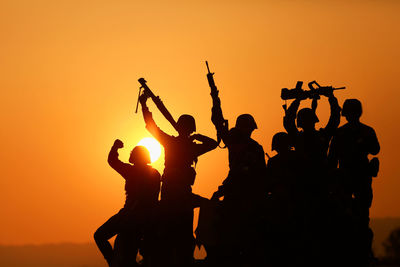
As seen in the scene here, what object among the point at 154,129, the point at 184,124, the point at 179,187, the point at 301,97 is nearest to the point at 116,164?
the point at 154,129

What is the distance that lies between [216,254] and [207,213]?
37.0 inches

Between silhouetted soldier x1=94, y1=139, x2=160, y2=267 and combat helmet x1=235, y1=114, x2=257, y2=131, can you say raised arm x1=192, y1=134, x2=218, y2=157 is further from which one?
silhouetted soldier x1=94, y1=139, x2=160, y2=267

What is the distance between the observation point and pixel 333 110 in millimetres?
23000

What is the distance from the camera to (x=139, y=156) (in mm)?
22266

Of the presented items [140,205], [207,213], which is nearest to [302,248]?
[207,213]

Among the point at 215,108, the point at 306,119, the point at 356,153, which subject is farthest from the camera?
the point at 215,108

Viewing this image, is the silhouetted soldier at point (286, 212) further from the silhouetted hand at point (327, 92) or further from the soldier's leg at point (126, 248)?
the soldier's leg at point (126, 248)

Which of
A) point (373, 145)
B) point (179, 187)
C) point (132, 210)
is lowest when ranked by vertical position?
point (132, 210)

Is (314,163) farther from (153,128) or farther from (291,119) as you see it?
(153,128)

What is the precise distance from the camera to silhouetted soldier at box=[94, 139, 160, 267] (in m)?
22.1

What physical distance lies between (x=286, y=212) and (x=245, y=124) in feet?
8.14

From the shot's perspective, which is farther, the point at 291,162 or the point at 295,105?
the point at 295,105

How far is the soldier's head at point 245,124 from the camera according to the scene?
74.5ft

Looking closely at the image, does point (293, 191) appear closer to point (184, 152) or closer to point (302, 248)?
point (302, 248)
